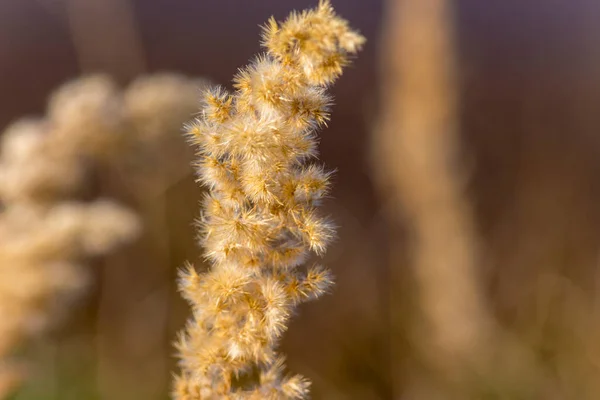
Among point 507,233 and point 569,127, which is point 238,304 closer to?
point 507,233

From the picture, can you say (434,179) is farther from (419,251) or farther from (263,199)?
(263,199)

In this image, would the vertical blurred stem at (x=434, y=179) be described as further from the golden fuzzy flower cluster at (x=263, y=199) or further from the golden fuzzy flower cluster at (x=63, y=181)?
the golden fuzzy flower cluster at (x=263, y=199)

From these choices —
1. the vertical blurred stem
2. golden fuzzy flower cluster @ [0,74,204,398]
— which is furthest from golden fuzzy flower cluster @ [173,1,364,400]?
the vertical blurred stem

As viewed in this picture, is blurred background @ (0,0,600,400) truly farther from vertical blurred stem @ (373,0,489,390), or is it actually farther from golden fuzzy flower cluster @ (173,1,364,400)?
golden fuzzy flower cluster @ (173,1,364,400)

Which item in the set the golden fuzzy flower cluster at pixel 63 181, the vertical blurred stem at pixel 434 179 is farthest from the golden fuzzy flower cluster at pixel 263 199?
the vertical blurred stem at pixel 434 179

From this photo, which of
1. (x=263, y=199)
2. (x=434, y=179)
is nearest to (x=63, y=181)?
(x=263, y=199)
